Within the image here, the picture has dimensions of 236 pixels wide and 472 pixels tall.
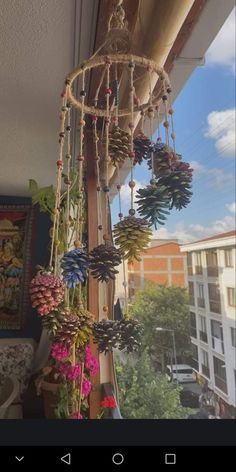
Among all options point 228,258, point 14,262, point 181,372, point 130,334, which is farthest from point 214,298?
point 14,262

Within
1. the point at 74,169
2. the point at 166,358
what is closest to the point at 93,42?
the point at 74,169

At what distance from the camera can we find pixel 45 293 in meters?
0.47

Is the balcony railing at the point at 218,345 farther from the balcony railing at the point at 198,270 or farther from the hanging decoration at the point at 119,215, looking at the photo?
the hanging decoration at the point at 119,215

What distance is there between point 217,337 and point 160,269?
276 mm

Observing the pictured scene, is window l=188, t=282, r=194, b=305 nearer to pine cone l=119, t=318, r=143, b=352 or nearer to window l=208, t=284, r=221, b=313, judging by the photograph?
window l=208, t=284, r=221, b=313

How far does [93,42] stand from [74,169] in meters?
0.36

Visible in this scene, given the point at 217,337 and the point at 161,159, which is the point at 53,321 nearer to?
the point at 161,159

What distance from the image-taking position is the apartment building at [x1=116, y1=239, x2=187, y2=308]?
0.69 metres

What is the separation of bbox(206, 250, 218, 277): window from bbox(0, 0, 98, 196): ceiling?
0.70 meters

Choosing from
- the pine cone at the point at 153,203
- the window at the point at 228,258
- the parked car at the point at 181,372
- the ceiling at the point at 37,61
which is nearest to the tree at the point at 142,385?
the parked car at the point at 181,372

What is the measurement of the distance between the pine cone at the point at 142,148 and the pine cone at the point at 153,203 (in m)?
0.11
